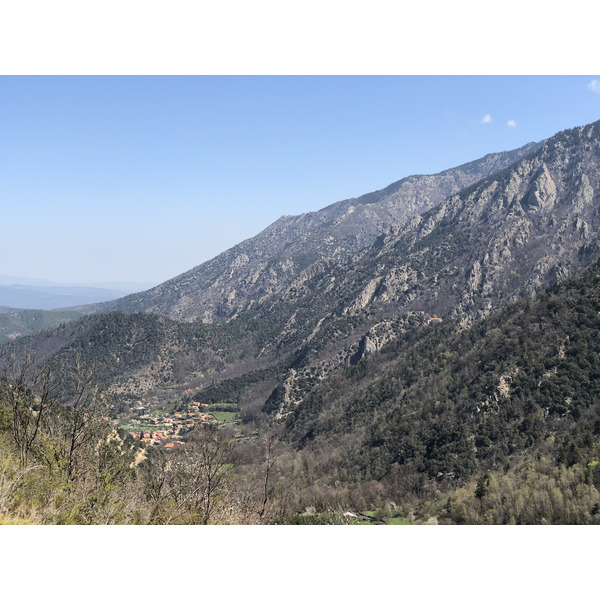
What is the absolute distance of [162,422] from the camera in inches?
3666

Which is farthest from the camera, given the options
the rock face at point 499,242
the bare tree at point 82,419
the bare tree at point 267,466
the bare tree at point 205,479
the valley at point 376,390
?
the rock face at point 499,242

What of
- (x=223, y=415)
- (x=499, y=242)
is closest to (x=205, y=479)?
(x=223, y=415)

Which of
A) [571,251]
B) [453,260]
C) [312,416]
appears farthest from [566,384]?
[453,260]

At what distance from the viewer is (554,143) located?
157 metres

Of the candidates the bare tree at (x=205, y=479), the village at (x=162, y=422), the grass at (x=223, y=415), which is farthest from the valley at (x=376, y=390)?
the grass at (x=223, y=415)

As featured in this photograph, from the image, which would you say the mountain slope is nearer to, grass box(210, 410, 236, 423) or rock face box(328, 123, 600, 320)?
grass box(210, 410, 236, 423)

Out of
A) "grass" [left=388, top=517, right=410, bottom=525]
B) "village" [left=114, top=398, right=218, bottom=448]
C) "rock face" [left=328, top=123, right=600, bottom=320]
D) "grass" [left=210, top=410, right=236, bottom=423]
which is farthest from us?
"rock face" [left=328, top=123, right=600, bottom=320]

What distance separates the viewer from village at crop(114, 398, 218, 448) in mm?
76875

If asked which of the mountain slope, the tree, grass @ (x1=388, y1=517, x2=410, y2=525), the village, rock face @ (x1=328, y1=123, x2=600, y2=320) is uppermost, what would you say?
rock face @ (x1=328, y1=123, x2=600, y2=320)

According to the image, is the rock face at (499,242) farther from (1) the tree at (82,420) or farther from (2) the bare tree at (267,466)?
(1) the tree at (82,420)

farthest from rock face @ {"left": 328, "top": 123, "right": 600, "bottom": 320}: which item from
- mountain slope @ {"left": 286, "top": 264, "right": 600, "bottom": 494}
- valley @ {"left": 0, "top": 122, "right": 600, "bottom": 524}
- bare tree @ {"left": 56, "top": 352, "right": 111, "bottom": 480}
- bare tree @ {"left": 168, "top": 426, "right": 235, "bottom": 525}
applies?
bare tree @ {"left": 56, "top": 352, "right": 111, "bottom": 480}

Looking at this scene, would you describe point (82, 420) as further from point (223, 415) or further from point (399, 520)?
point (223, 415)

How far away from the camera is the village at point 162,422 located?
7688 cm
